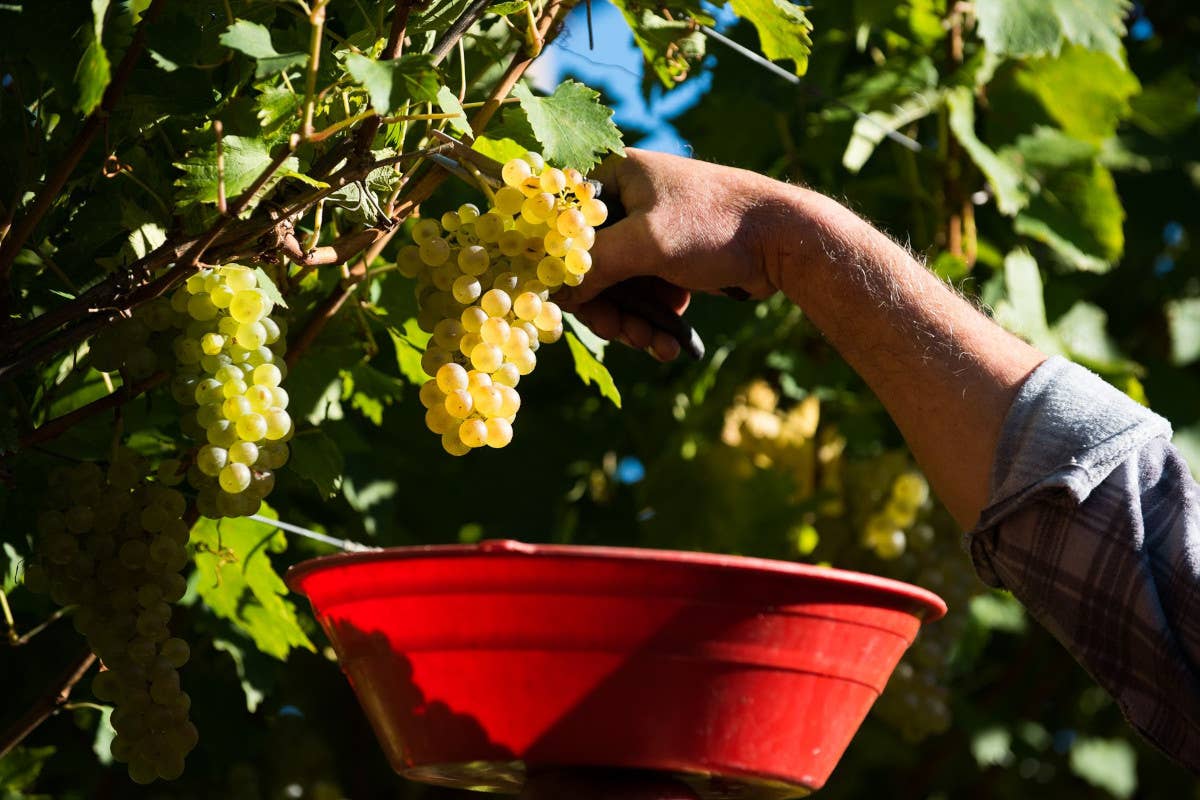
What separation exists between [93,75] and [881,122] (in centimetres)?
151

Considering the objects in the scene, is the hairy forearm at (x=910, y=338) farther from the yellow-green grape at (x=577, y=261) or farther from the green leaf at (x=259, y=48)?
the green leaf at (x=259, y=48)

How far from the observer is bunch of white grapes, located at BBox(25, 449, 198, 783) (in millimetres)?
922

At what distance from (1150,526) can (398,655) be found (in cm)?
60

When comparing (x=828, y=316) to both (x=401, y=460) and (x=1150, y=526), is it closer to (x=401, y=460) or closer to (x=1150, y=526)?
(x=1150, y=526)

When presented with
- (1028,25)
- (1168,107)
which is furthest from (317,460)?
(1168,107)

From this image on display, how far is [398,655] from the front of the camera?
795 millimetres

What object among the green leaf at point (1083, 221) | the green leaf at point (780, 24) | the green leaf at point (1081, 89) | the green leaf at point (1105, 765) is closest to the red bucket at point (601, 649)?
the green leaf at point (780, 24)

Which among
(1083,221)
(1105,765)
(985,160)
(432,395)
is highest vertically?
(432,395)

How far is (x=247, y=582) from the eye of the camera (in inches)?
50.3

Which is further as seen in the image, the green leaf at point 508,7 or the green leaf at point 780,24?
the green leaf at point 780,24

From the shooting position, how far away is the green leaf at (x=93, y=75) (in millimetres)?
836

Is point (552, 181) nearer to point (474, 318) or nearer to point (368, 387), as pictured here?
point (474, 318)

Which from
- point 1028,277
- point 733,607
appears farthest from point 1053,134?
point 733,607

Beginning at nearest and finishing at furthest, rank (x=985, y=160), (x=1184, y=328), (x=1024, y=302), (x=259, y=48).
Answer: (x=259, y=48) → (x=985, y=160) → (x=1024, y=302) → (x=1184, y=328)
